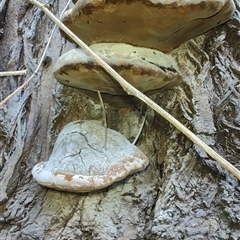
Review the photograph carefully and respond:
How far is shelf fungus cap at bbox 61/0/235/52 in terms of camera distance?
82 centimetres

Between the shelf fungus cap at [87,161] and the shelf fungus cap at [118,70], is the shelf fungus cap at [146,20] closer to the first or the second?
the shelf fungus cap at [118,70]

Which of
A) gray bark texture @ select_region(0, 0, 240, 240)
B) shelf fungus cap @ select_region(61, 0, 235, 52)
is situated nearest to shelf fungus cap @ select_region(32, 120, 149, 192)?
gray bark texture @ select_region(0, 0, 240, 240)

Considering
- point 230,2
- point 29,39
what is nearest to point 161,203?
point 230,2

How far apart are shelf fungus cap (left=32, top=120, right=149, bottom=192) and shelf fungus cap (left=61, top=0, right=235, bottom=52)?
248 mm

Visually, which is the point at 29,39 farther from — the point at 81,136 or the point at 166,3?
the point at 166,3

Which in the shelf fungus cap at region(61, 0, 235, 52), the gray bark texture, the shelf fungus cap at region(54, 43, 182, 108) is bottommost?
the gray bark texture

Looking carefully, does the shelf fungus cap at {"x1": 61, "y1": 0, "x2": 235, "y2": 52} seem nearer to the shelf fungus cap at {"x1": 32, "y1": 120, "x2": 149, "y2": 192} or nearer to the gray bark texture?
the gray bark texture

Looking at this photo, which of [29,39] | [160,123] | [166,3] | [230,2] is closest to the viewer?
[166,3]

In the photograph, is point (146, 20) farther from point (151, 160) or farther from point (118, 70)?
point (151, 160)

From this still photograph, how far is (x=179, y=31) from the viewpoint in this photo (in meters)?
0.95

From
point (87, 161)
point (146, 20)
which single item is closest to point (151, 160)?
point (87, 161)

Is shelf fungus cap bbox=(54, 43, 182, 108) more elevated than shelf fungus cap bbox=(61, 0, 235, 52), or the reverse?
shelf fungus cap bbox=(61, 0, 235, 52)

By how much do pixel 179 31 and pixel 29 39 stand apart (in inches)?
25.3

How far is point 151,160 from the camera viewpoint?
1037 millimetres
